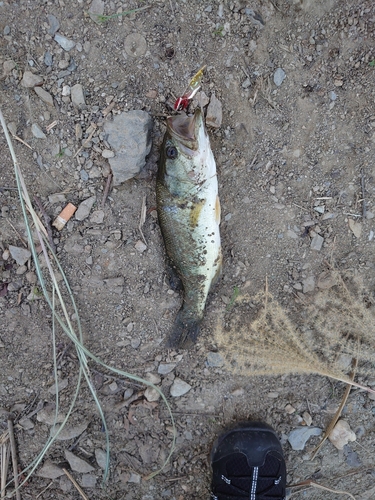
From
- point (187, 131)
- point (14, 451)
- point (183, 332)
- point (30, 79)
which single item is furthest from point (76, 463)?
→ point (30, 79)

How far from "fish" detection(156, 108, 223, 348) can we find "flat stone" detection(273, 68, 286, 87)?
0.65 m

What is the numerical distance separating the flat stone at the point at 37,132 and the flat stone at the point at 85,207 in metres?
0.52

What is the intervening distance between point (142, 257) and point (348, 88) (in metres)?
1.84

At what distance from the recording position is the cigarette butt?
2604 mm

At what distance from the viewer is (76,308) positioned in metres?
2.70

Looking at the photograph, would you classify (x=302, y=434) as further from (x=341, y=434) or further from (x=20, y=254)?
(x=20, y=254)

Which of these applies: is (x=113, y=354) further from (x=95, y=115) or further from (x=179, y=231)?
(x=95, y=115)

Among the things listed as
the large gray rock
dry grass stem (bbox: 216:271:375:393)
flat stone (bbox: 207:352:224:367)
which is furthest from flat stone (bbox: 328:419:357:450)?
the large gray rock

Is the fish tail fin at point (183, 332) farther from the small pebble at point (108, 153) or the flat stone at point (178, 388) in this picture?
the small pebble at point (108, 153)

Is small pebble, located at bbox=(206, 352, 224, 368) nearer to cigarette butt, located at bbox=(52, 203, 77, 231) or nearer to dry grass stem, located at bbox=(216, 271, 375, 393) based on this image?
dry grass stem, located at bbox=(216, 271, 375, 393)

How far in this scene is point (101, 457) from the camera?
281 cm

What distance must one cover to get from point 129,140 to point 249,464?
2483 millimetres

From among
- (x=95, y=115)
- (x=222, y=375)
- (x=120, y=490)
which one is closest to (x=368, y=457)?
(x=222, y=375)

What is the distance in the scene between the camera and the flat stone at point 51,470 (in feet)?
9.22
